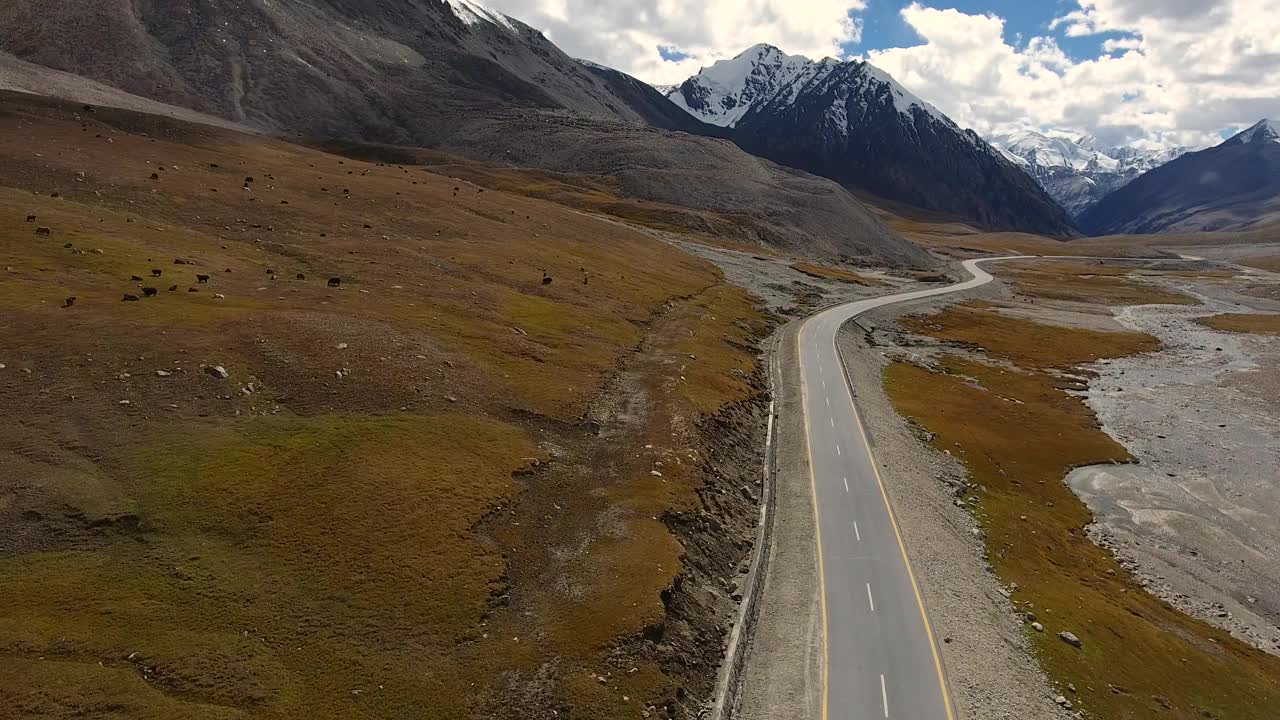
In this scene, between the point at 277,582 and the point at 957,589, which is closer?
the point at 277,582

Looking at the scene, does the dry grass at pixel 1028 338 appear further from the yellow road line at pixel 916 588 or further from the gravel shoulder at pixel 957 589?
the yellow road line at pixel 916 588

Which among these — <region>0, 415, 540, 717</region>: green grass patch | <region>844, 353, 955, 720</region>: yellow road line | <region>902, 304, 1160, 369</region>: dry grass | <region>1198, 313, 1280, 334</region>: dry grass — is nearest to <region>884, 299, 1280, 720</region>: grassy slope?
<region>844, 353, 955, 720</region>: yellow road line

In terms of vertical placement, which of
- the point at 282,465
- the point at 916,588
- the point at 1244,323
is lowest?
the point at 282,465

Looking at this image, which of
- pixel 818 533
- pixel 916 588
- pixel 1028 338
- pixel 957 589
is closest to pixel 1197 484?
pixel 957 589

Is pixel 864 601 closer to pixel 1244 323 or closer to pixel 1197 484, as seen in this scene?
pixel 1197 484

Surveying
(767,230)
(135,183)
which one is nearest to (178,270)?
(135,183)

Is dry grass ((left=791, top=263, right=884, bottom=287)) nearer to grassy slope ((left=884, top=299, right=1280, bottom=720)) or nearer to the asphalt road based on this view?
grassy slope ((left=884, top=299, right=1280, bottom=720))

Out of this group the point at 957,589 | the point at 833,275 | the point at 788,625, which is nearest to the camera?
the point at 788,625
